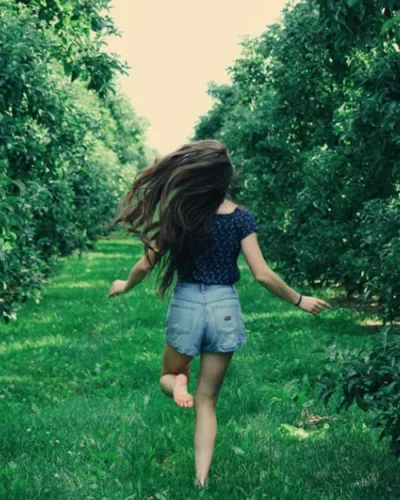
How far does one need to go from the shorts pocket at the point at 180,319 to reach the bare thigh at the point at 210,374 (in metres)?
0.23

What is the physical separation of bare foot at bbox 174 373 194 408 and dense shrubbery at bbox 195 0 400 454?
0.82 m

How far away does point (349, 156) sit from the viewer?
12.1m

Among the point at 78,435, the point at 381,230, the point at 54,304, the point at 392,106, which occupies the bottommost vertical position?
the point at 54,304

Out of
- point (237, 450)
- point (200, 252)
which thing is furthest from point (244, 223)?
point (237, 450)

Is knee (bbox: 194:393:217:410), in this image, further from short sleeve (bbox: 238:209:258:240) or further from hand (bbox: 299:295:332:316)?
short sleeve (bbox: 238:209:258:240)

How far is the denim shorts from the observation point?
530 centimetres

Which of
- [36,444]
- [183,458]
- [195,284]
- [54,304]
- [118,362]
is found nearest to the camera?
[195,284]

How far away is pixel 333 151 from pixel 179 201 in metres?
9.28

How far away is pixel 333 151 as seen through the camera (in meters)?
14.2

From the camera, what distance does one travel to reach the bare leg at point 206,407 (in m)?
5.45

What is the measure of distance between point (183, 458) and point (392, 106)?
2.99 meters

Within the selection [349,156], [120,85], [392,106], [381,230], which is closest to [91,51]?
[349,156]

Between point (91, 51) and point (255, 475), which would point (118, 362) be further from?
point (255, 475)

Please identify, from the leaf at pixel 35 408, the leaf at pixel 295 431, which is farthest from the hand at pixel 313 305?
the leaf at pixel 35 408
